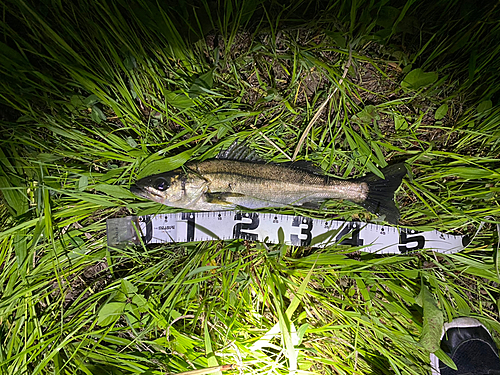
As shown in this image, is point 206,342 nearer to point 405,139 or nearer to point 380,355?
point 380,355

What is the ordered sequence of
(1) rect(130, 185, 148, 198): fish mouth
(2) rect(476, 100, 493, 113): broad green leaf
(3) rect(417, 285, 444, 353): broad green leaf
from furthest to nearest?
1. (2) rect(476, 100, 493, 113): broad green leaf
2. (1) rect(130, 185, 148, 198): fish mouth
3. (3) rect(417, 285, 444, 353): broad green leaf

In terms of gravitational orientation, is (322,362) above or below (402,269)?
below

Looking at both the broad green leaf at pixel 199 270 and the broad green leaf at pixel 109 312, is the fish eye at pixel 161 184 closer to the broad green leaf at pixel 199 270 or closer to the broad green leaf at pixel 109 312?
the broad green leaf at pixel 199 270

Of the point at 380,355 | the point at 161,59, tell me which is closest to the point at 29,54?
the point at 161,59

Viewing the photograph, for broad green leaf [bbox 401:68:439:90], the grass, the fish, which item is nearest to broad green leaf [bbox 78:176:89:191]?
the grass

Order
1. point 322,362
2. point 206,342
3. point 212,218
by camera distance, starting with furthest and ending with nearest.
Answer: point 212,218 → point 322,362 → point 206,342

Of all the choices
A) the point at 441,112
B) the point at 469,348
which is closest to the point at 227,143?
the point at 441,112

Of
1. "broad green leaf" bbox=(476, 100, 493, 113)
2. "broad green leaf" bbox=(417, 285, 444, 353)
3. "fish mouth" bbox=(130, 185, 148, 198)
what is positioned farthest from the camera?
"broad green leaf" bbox=(476, 100, 493, 113)

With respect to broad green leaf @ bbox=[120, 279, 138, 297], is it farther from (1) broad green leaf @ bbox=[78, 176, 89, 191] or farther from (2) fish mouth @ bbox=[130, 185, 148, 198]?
(1) broad green leaf @ bbox=[78, 176, 89, 191]
